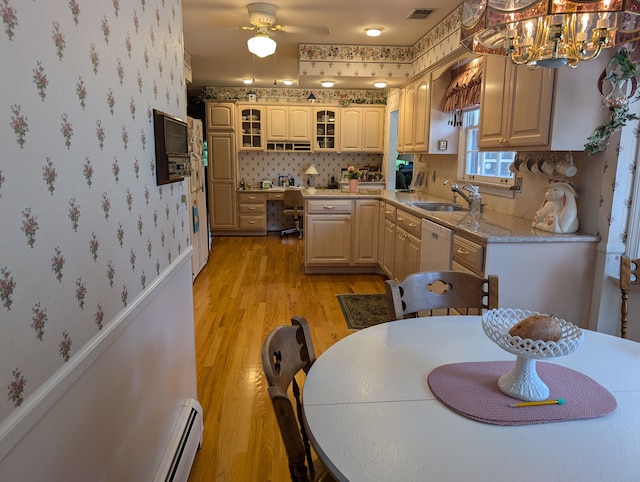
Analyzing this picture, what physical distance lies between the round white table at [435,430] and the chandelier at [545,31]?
103cm

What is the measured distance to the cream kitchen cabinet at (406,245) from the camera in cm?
367

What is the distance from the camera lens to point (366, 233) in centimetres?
495

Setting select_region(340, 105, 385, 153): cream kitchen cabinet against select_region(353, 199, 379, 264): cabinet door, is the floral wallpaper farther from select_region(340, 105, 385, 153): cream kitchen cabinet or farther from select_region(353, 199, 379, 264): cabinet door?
select_region(340, 105, 385, 153): cream kitchen cabinet

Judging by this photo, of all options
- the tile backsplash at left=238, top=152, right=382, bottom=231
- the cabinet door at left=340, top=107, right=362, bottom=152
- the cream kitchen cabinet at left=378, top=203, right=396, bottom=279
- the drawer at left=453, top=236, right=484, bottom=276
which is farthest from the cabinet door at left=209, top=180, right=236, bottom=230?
the drawer at left=453, top=236, right=484, bottom=276

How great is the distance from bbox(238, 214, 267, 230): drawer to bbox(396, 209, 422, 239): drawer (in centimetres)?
369

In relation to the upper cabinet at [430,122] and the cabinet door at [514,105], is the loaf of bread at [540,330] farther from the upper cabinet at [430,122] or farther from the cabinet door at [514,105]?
the upper cabinet at [430,122]

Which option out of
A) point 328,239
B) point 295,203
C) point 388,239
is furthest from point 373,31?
point 295,203

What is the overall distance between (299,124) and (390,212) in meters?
3.46

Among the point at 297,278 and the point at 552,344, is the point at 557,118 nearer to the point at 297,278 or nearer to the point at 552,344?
the point at 552,344

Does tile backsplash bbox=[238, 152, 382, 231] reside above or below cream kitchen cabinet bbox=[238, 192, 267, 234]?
above

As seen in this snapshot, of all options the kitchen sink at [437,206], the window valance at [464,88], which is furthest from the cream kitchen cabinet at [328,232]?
the window valance at [464,88]

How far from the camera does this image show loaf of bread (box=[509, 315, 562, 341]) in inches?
39.2

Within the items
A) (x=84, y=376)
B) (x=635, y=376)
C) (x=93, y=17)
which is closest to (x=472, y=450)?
(x=635, y=376)

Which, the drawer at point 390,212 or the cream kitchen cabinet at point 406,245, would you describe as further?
the drawer at point 390,212
